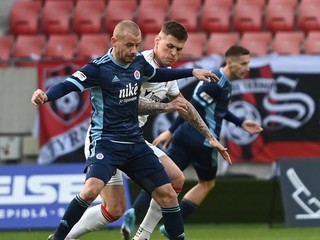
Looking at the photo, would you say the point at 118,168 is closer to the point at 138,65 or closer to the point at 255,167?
the point at 138,65

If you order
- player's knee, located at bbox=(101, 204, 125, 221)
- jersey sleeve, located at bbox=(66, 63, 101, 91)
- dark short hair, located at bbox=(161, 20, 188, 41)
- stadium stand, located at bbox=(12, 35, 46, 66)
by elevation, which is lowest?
player's knee, located at bbox=(101, 204, 125, 221)

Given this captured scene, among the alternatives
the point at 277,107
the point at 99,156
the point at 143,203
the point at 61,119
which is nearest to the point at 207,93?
the point at 143,203

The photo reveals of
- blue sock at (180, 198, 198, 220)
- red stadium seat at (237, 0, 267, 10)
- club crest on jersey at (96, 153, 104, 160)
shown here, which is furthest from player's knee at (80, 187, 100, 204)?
red stadium seat at (237, 0, 267, 10)

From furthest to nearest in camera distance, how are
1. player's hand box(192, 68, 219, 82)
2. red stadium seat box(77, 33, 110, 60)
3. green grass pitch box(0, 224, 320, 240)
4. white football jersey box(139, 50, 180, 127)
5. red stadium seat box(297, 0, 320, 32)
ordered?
red stadium seat box(297, 0, 320, 32) < red stadium seat box(77, 33, 110, 60) < green grass pitch box(0, 224, 320, 240) < white football jersey box(139, 50, 180, 127) < player's hand box(192, 68, 219, 82)

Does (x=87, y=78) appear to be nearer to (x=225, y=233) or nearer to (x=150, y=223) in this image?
(x=150, y=223)

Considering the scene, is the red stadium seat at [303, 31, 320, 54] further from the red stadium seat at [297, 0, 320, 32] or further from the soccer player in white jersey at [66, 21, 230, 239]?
the soccer player in white jersey at [66, 21, 230, 239]

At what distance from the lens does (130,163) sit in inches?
329

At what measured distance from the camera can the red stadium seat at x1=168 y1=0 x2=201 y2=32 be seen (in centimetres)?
1792

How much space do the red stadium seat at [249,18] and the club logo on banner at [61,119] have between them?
4.17 metres

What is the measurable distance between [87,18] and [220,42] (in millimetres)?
2783

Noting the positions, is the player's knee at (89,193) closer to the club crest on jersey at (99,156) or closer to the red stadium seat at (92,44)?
the club crest on jersey at (99,156)

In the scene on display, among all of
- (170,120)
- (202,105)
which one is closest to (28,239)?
(202,105)

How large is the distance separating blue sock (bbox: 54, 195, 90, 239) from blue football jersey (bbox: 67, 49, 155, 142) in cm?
58

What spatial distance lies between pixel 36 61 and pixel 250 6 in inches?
173
